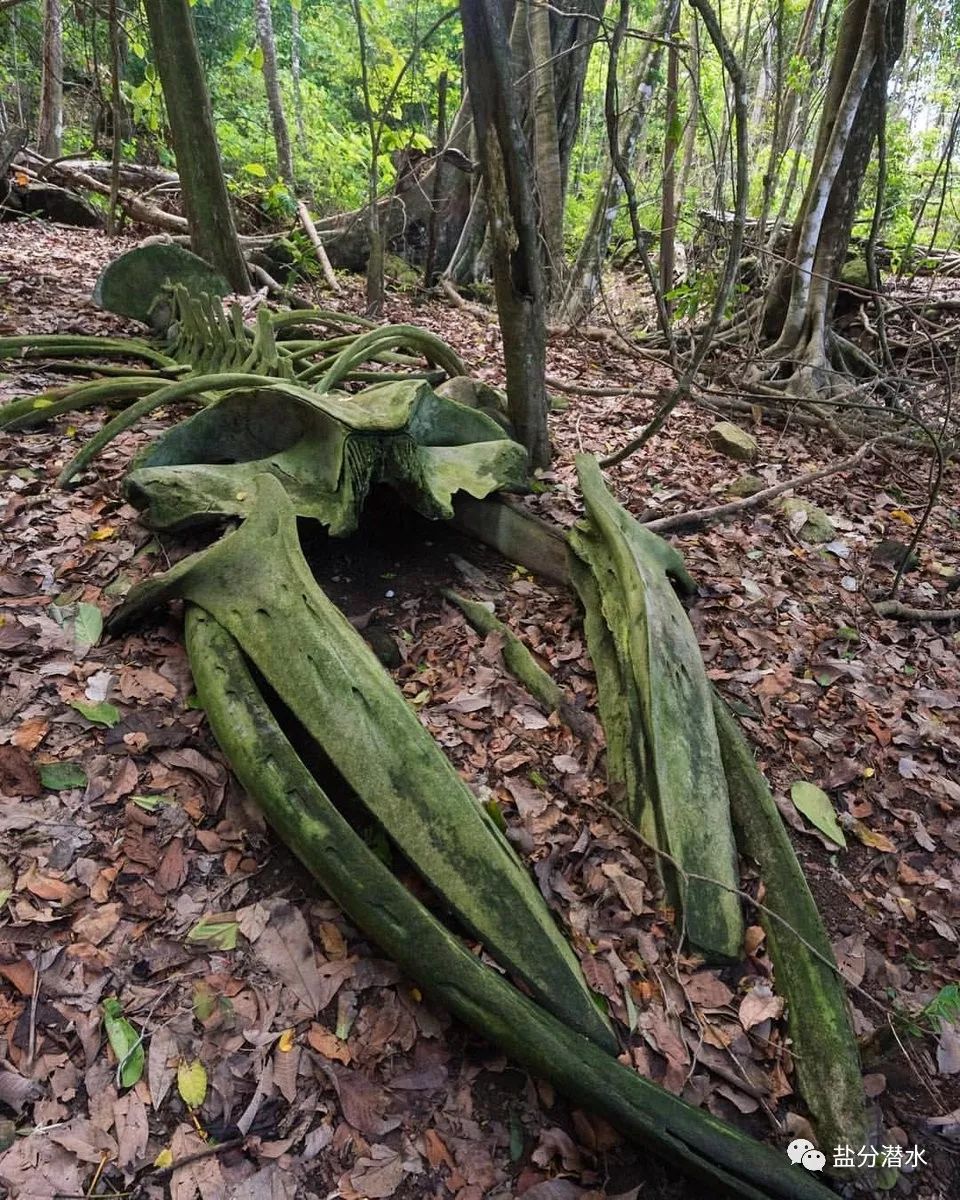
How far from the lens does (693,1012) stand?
2.23m

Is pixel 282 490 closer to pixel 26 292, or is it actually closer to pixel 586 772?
pixel 586 772

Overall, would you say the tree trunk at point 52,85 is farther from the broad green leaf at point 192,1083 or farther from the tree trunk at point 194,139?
the broad green leaf at point 192,1083

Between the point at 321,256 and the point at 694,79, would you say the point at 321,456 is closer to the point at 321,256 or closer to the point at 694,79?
the point at 694,79

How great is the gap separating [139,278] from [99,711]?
4.92m

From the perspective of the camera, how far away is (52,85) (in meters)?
11.3

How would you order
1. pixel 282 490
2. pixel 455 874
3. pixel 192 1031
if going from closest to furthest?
pixel 192 1031
pixel 455 874
pixel 282 490

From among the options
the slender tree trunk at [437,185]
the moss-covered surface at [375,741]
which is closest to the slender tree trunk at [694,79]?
the slender tree trunk at [437,185]

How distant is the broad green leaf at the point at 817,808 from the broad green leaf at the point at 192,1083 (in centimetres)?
232

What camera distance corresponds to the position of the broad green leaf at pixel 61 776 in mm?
2461

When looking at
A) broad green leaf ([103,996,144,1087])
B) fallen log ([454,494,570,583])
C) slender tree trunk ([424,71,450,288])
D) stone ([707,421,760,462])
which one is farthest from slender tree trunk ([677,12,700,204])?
broad green leaf ([103,996,144,1087])

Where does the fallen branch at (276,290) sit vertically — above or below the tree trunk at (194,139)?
below

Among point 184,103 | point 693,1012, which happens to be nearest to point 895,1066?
point 693,1012

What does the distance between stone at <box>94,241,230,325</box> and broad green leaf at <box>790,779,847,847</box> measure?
5.96 metres

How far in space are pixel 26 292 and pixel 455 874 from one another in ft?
24.0
